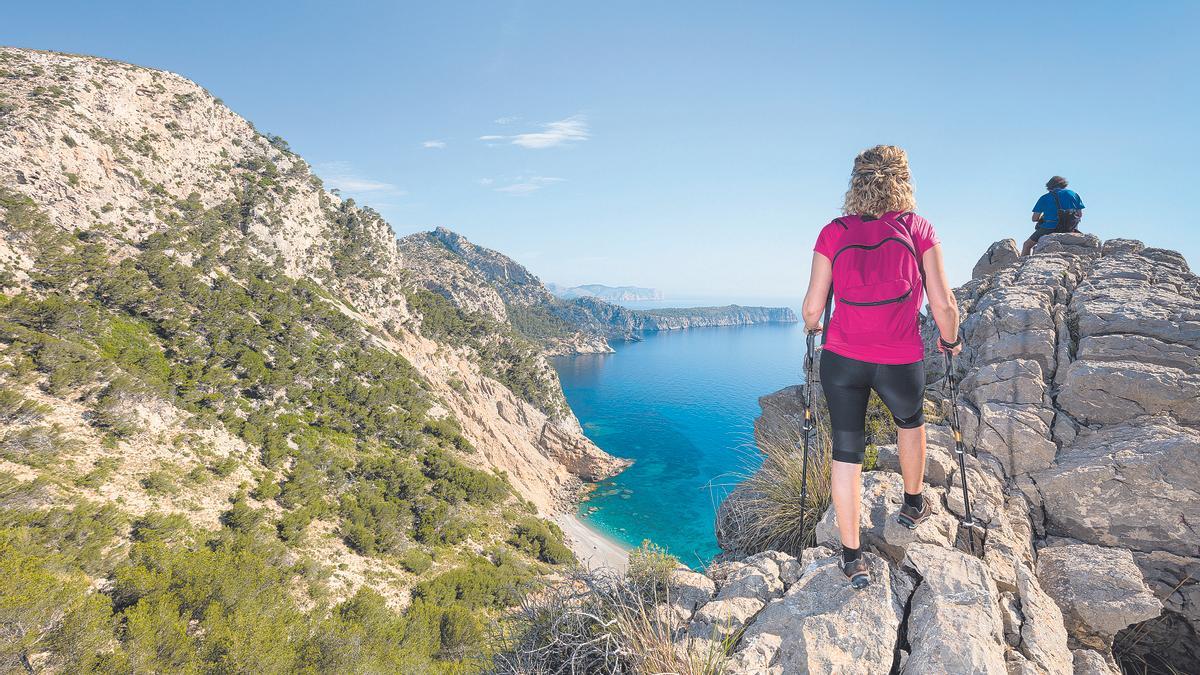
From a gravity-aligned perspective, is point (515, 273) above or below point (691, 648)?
above

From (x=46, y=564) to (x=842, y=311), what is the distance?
73.3ft

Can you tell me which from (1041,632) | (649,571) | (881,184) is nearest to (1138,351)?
(1041,632)

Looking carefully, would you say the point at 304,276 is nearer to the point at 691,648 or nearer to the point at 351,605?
the point at 351,605

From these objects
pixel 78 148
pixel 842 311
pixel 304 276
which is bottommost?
pixel 842 311

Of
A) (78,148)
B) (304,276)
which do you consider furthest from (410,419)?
(78,148)

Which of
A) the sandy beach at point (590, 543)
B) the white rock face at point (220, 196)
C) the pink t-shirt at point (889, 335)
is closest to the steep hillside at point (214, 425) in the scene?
the white rock face at point (220, 196)

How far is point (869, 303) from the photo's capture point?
109 inches

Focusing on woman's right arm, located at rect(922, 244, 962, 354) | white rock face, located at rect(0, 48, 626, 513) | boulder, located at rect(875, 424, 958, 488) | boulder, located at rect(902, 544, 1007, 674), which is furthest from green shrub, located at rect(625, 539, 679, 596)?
white rock face, located at rect(0, 48, 626, 513)

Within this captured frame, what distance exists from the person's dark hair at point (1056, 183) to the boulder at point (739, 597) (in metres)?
12.0

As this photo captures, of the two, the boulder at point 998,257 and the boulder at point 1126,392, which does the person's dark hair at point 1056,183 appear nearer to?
the boulder at point 998,257

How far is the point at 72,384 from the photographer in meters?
18.7

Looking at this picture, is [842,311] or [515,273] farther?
[515,273]

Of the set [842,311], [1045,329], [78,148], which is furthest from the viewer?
[78,148]

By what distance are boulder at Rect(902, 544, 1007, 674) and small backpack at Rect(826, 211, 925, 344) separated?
1.75 metres
